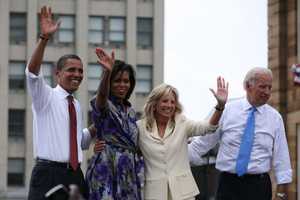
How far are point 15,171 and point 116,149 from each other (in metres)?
58.6

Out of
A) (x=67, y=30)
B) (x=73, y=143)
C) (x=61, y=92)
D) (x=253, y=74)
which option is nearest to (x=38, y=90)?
(x=61, y=92)

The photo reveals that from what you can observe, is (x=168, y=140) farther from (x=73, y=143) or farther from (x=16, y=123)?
(x=16, y=123)

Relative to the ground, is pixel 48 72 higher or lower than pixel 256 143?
higher

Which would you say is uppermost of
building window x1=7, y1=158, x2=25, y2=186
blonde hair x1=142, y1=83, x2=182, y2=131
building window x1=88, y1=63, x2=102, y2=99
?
building window x1=88, y1=63, x2=102, y2=99

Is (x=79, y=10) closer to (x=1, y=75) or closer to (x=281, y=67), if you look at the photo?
(x=1, y=75)

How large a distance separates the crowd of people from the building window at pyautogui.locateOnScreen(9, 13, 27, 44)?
59756 millimetres

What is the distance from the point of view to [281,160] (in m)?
8.86

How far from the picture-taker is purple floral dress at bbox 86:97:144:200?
8.29 metres

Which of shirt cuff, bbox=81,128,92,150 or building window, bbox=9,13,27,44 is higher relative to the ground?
building window, bbox=9,13,27,44

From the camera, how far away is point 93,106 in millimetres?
8273

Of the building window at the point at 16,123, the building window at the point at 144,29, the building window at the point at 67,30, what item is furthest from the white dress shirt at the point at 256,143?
the building window at the point at 144,29

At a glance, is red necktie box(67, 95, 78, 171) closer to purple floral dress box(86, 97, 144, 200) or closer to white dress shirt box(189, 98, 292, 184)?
purple floral dress box(86, 97, 144, 200)

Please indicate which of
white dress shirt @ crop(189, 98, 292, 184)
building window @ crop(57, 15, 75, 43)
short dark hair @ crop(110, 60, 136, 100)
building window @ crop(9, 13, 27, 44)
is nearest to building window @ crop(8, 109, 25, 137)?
building window @ crop(9, 13, 27, 44)

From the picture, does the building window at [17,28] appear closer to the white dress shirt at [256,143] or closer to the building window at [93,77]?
the building window at [93,77]
